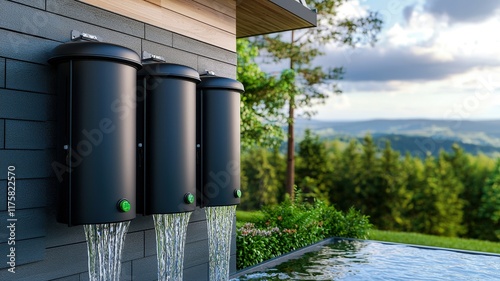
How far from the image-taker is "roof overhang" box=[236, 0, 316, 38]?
4.88m

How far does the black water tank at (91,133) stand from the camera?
9.50ft

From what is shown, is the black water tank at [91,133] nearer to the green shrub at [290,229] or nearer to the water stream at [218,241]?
the water stream at [218,241]

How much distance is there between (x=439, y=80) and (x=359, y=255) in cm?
1480

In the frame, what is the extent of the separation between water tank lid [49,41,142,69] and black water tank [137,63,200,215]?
1.53 feet

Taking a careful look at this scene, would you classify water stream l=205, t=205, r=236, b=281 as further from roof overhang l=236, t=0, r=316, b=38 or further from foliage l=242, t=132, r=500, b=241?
foliage l=242, t=132, r=500, b=241

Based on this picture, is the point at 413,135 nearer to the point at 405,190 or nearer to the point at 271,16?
the point at 405,190

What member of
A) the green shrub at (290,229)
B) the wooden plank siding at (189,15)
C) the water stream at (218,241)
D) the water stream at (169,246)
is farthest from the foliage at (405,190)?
the water stream at (169,246)

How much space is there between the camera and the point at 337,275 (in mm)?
4770

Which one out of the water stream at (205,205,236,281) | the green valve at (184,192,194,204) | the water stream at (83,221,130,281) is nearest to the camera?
the water stream at (83,221,130,281)

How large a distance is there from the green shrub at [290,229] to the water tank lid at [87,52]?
3.21 metres

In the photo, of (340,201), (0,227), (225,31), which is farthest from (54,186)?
(340,201)

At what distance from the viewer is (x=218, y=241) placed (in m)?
4.45

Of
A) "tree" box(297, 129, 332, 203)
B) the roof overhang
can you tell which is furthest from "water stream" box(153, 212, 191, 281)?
"tree" box(297, 129, 332, 203)

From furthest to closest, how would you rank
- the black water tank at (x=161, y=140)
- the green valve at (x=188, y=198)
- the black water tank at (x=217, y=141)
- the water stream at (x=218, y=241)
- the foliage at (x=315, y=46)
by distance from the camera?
the foliage at (x=315, y=46), the water stream at (x=218, y=241), the black water tank at (x=217, y=141), the green valve at (x=188, y=198), the black water tank at (x=161, y=140)
